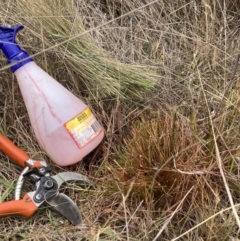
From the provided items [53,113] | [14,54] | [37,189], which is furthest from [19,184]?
[14,54]

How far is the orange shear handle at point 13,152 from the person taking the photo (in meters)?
1.24

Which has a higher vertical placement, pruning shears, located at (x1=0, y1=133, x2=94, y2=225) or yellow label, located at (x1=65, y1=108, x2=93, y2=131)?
yellow label, located at (x1=65, y1=108, x2=93, y2=131)

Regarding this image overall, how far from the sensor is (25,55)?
1.25 meters

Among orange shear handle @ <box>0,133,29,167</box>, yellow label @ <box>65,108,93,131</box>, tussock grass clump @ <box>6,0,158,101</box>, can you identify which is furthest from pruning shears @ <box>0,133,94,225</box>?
tussock grass clump @ <box>6,0,158,101</box>

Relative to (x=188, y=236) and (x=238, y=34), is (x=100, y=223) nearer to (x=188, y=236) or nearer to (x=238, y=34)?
(x=188, y=236)

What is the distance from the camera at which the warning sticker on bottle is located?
125 centimetres

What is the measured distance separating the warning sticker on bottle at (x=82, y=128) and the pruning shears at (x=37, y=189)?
8cm

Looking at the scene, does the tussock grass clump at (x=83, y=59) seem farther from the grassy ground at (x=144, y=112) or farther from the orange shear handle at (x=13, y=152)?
the orange shear handle at (x=13, y=152)

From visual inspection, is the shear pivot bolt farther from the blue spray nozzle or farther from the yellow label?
the blue spray nozzle

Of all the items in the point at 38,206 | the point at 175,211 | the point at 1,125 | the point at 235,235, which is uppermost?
the point at 1,125

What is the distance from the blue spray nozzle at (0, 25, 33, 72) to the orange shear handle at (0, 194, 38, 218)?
305mm

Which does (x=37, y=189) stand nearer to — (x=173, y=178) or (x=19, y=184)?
(x=19, y=184)

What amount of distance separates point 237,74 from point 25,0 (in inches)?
22.1

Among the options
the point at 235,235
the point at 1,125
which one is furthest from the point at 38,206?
the point at 235,235
